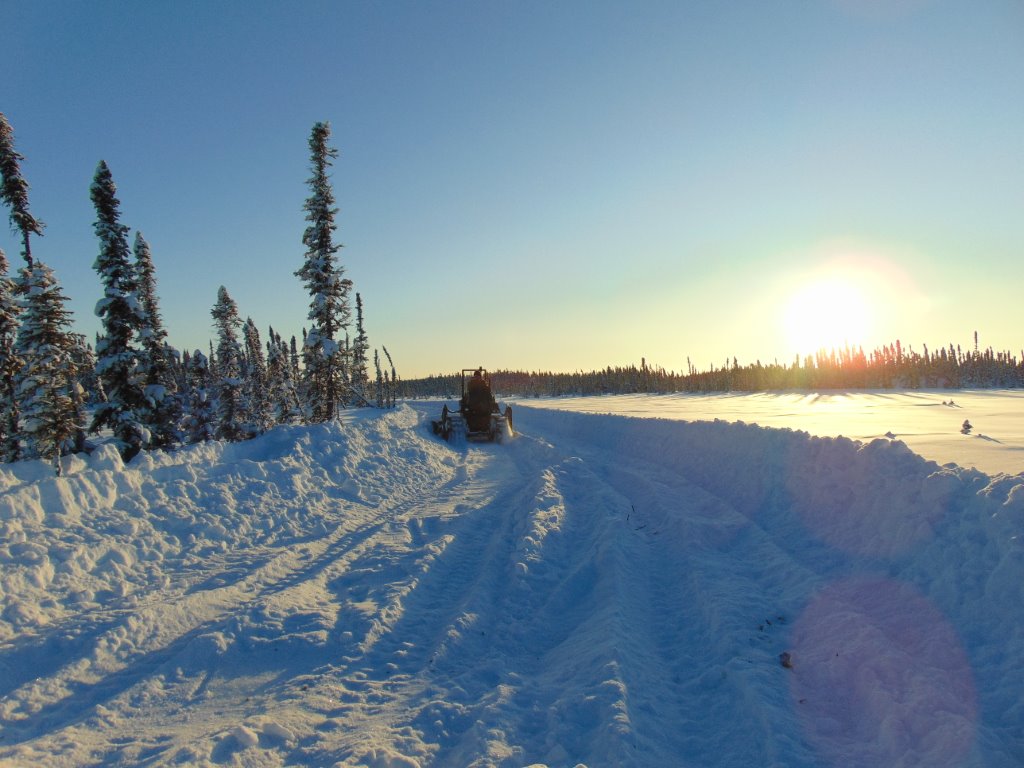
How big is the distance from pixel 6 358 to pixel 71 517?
60.6 feet

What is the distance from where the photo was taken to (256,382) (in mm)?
43812

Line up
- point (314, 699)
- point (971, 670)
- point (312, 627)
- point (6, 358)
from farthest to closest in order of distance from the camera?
1. point (6, 358)
2. point (312, 627)
3. point (314, 699)
4. point (971, 670)

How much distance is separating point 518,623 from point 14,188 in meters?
26.2

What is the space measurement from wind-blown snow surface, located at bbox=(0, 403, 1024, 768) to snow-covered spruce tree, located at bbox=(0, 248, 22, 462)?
15901 millimetres

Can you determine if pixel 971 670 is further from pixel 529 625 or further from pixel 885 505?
pixel 529 625

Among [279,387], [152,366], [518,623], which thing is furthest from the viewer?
[279,387]

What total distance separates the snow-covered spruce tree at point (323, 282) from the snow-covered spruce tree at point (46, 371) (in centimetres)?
1014

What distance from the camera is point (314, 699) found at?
508 centimetres

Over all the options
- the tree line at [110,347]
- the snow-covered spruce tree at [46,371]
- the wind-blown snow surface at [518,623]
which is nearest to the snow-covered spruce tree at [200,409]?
the tree line at [110,347]

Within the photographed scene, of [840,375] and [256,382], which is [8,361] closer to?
[256,382]

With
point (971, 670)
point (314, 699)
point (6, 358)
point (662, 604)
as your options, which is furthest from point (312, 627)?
point (6, 358)

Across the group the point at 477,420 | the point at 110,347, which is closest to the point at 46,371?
the point at 110,347

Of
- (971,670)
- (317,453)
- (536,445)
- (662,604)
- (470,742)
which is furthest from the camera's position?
(536,445)

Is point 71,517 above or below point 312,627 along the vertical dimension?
above
